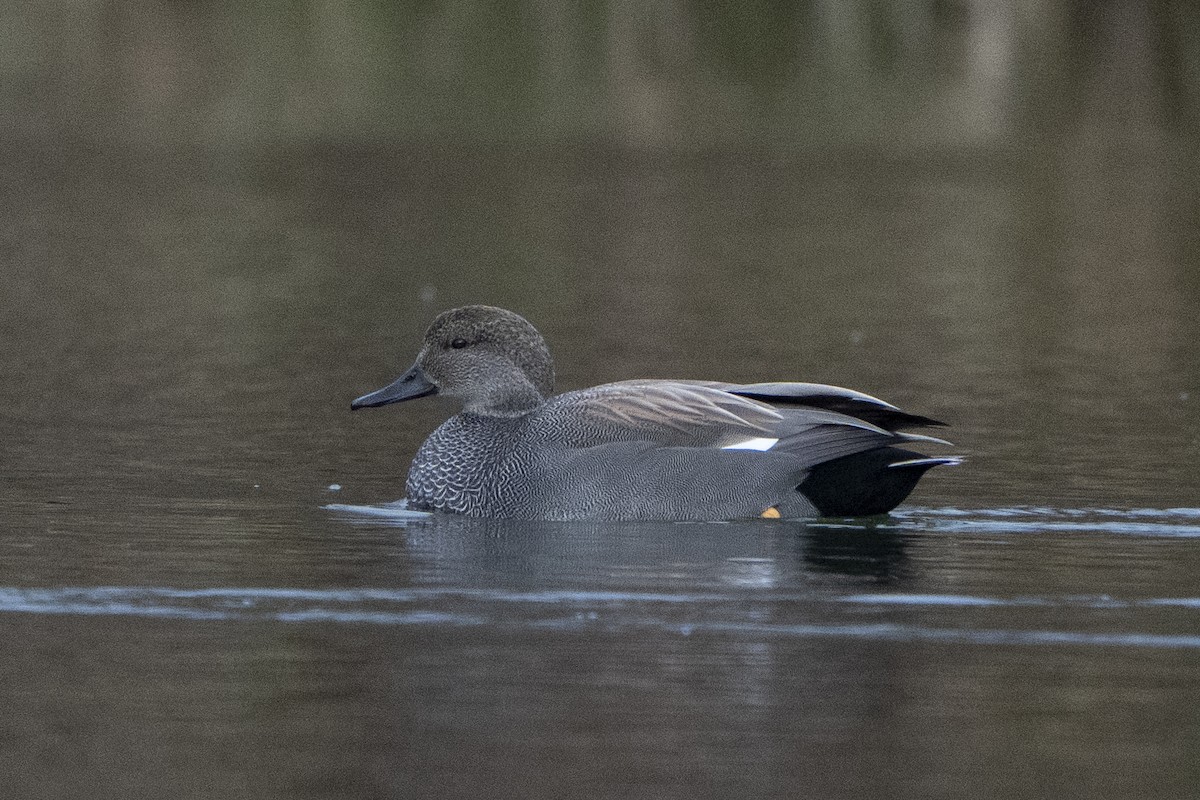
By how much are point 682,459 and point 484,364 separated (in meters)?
1.28

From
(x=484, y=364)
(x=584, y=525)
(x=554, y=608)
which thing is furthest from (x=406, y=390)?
(x=554, y=608)

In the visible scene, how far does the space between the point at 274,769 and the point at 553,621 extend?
5.87 feet

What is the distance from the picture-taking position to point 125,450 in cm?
1091

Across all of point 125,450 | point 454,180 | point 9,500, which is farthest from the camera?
point 454,180

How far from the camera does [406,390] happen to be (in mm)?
10352

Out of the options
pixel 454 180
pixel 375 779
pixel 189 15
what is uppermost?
pixel 189 15

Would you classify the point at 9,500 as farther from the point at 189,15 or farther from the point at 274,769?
the point at 189,15

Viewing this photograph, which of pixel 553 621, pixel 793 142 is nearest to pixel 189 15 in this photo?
pixel 793 142

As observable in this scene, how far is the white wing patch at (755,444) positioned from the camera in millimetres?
9289

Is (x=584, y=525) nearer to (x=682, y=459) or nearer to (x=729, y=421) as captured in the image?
(x=682, y=459)

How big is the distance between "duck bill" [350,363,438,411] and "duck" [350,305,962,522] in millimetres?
510

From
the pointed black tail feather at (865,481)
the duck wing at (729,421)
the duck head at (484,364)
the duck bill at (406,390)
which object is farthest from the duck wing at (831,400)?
the duck bill at (406,390)

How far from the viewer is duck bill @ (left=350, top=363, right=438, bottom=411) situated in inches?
405

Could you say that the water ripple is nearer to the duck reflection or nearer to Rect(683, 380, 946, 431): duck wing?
the duck reflection
